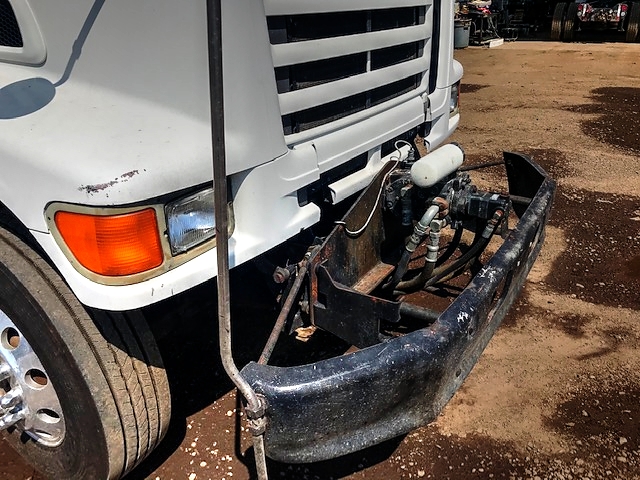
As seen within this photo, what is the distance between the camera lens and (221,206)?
64.7 inches

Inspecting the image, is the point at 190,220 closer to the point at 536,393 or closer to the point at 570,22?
the point at 536,393

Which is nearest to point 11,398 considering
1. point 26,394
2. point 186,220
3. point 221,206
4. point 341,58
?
point 26,394

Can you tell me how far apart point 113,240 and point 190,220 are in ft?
0.88

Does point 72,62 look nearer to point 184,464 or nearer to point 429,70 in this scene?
point 184,464

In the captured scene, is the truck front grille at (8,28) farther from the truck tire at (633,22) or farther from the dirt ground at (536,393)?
the truck tire at (633,22)

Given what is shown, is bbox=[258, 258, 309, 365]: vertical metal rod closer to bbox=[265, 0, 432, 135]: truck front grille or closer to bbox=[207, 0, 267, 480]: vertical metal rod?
bbox=[207, 0, 267, 480]: vertical metal rod

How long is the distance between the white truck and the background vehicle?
15.2 metres

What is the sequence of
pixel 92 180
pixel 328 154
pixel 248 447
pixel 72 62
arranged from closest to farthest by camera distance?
pixel 92 180 → pixel 72 62 → pixel 328 154 → pixel 248 447

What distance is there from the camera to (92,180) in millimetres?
1749

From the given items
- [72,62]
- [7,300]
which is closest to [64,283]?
[7,300]

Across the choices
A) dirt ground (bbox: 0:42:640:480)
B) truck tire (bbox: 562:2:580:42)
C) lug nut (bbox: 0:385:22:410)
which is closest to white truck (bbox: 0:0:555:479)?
lug nut (bbox: 0:385:22:410)

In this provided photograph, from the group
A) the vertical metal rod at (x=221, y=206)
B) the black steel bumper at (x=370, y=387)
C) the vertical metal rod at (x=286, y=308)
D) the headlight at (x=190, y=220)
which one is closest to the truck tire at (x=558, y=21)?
the black steel bumper at (x=370, y=387)

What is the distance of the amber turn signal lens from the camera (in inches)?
71.6

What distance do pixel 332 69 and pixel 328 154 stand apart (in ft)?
1.21
